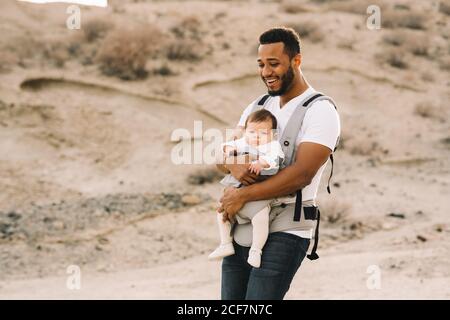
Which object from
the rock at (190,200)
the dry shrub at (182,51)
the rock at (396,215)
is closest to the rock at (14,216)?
the rock at (190,200)

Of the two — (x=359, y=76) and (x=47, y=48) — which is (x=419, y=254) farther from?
(x=47, y=48)

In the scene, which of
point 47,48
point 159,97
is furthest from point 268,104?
point 47,48

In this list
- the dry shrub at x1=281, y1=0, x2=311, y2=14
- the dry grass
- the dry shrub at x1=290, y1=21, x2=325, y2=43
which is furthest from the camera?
the dry shrub at x1=281, y1=0, x2=311, y2=14

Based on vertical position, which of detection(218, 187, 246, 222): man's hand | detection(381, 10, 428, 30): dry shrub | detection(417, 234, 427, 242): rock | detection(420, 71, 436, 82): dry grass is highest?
detection(381, 10, 428, 30): dry shrub

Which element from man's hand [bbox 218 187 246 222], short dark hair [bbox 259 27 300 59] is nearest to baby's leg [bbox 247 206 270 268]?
man's hand [bbox 218 187 246 222]

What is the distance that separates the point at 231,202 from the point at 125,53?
51.6ft

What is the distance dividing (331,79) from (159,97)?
16.6ft

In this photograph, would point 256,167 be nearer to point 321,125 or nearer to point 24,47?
point 321,125

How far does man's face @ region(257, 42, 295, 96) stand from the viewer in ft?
11.4

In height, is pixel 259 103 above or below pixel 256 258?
above

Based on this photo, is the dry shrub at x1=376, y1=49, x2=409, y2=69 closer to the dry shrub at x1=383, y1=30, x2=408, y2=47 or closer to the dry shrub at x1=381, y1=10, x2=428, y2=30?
the dry shrub at x1=383, y1=30, x2=408, y2=47

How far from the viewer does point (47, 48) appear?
19000mm

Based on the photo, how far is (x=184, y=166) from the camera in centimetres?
1486

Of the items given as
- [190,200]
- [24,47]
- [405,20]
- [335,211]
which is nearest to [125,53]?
[24,47]
